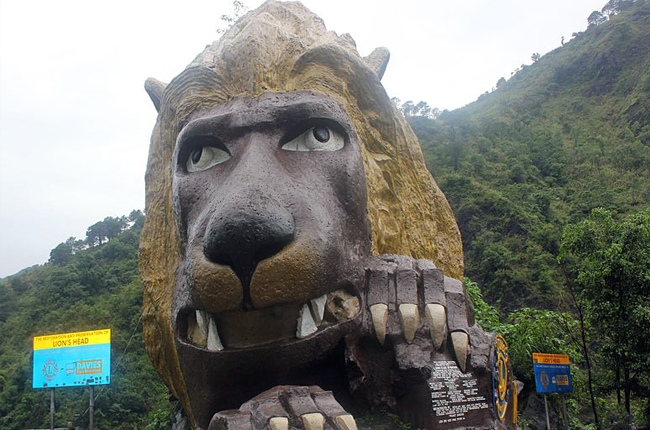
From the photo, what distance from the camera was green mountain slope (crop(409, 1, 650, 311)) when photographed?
83.1 feet

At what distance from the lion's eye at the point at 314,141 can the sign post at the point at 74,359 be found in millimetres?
8764

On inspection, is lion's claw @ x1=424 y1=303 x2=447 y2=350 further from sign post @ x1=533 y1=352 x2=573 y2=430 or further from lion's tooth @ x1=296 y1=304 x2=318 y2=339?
sign post @ x1=533 y1=352 x2=573 y2=430

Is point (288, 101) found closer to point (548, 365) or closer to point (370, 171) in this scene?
point (370, 171)

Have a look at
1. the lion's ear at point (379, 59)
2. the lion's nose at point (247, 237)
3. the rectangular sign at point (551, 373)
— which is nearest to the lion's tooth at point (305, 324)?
the lion's nose at point (247, 237)

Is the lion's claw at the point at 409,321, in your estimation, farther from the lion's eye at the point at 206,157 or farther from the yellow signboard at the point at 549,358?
the yellow signboard at the point at 549,358

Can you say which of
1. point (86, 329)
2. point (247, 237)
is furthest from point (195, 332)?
point (86, 329)

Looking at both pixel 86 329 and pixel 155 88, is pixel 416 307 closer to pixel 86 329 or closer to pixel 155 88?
pixel 155 88

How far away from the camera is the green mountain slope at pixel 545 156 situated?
2533 centimetres

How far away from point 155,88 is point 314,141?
6.05 feet

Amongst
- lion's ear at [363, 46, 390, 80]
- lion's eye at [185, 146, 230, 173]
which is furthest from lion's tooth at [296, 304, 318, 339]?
lion's ear at [363, 46, 390, 80]

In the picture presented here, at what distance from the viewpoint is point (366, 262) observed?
3119 millimetres

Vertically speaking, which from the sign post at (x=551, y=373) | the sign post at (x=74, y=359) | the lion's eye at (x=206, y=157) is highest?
the lion's eye at (x=206, y=157)

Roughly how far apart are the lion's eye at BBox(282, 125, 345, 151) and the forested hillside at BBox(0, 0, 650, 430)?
558cm

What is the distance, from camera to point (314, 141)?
3174mm
